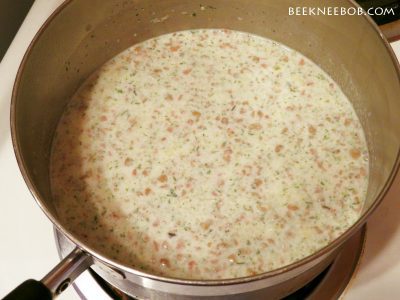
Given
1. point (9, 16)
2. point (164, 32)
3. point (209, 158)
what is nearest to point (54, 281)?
point (209, 158)

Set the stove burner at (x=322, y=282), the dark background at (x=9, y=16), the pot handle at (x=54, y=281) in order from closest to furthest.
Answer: the pot handle at (x=54, y=281) < the stove burner at (x=322, y=282) < the dark background at (x=9, y=16)

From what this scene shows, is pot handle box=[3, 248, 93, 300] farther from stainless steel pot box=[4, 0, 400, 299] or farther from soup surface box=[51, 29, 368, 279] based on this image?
soup surface box=[51, 29, 368, 279]

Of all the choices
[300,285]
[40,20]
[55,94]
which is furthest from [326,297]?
[40,20]

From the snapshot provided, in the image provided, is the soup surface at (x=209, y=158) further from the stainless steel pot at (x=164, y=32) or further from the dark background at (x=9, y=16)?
the dark background at (x=9, y=16)

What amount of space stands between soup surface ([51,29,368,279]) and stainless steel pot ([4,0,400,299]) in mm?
43

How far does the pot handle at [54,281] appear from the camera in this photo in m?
0.61

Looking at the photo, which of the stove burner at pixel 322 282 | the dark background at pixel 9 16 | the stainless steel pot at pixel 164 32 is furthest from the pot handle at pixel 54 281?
the dark background at pixel 9 16

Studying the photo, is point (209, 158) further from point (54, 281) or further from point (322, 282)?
point (54, 281)

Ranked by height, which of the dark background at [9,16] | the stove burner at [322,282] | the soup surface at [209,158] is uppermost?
the dark background at [9,16]

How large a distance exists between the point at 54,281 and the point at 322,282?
1.64 feet

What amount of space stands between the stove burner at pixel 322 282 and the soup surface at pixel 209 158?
0.04 metres

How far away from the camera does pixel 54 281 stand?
2.17 ft

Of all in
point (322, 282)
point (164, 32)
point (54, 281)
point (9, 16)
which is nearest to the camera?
point (54, 281)

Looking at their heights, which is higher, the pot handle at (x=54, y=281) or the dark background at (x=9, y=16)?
the dark background at (x=9, y=16)
